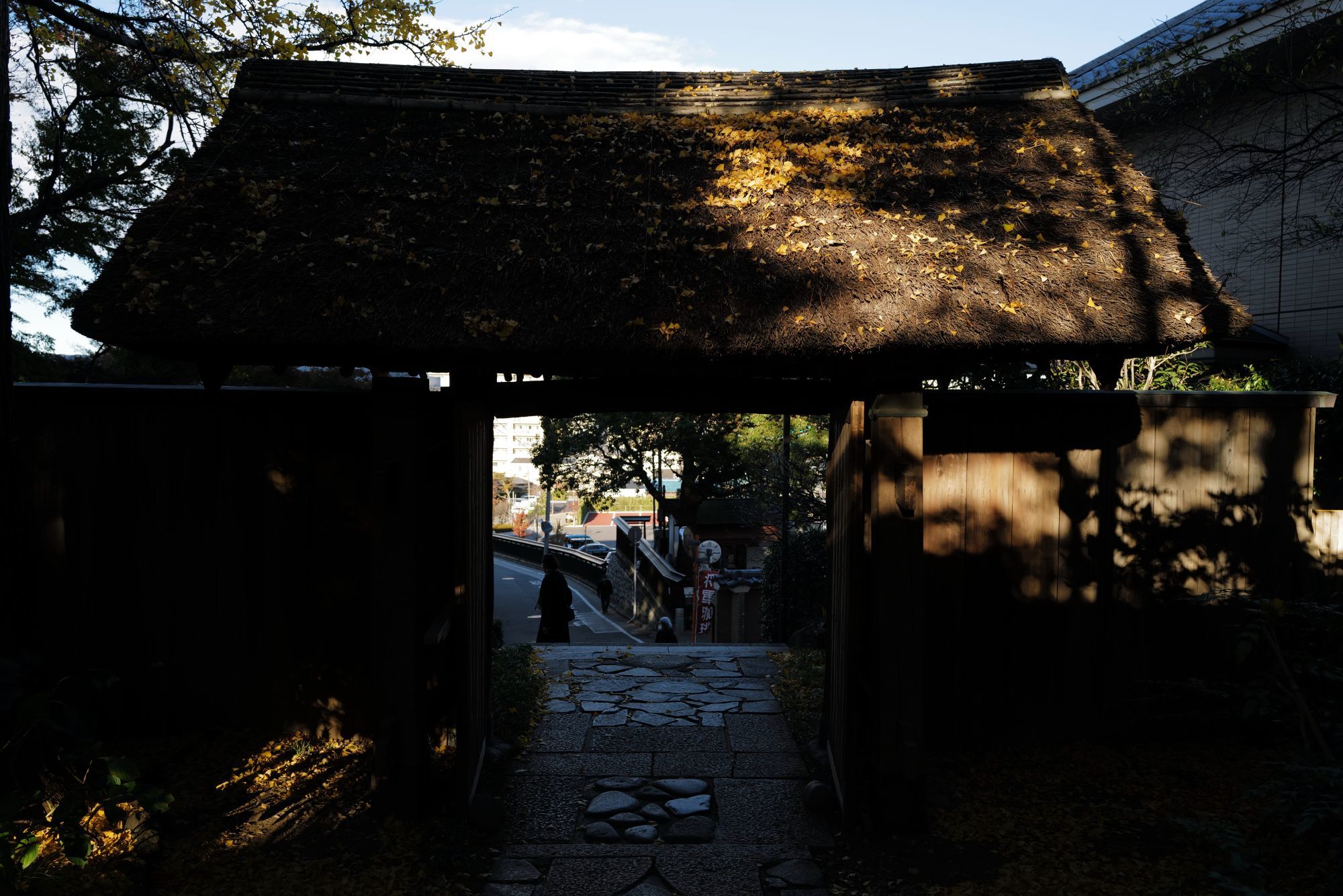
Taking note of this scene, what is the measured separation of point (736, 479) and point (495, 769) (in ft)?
87.5

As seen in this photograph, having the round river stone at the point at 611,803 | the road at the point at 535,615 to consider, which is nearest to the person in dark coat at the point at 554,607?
the round river stone at the point at 611,803

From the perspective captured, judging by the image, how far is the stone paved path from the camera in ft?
15.4

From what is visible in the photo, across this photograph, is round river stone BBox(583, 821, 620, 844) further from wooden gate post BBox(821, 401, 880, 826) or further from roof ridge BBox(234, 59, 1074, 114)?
roof ridge BBox(234, 59, 1074, 114)

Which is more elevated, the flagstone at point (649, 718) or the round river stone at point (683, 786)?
the flagstone at point (649, 718)

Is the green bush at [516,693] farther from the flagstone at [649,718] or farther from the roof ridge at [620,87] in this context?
the roof ridge at [620,87]

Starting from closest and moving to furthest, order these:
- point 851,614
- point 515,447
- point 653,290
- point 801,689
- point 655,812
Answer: point 653,290
point 851,614
point 655,812
point 801,689
point 515,447

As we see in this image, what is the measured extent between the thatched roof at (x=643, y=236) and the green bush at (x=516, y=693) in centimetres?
322

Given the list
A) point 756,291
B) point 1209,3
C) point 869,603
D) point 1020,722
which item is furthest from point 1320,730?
point 1209,3

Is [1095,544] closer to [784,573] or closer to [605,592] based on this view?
[784,573]

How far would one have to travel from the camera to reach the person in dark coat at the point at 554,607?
12.0 m

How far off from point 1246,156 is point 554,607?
11584mm

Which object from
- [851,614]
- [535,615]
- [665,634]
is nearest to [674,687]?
[851,614]

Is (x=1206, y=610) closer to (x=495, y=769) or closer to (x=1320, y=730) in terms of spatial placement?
(x=1320, y=730)

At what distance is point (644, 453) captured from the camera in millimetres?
33500
